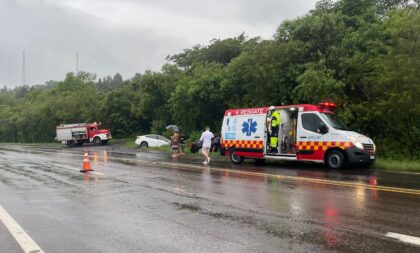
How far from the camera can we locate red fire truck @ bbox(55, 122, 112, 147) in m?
47.1

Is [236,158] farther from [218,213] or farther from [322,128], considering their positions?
[218,213]

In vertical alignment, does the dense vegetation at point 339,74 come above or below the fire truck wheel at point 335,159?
above

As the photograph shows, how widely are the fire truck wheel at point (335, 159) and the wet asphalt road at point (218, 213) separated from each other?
2556 millimetres

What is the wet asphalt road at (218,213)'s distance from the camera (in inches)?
220

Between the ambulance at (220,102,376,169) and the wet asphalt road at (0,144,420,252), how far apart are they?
2.63 metres

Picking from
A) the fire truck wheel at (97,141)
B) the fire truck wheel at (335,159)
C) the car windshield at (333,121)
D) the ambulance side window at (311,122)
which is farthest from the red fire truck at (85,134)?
the fire truck wheel at (335,159)

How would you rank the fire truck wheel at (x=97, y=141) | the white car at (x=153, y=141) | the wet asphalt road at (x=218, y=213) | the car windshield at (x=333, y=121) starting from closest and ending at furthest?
the wet asphalt road at (x=218, y=213)
the car windshield at (x=333, y=121)
the white car at (x=153, y=141)
the fire truck wheel at (x=97, y=141)

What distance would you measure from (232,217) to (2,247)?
344cm

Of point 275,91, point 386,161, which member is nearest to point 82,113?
point 275,91

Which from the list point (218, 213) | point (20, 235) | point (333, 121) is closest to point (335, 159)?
point (333, 121)

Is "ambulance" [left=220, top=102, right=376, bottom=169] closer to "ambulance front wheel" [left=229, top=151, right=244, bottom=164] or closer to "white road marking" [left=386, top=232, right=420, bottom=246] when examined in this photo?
"ambulance front wheel" [left=229, top=151, right=244, bottom=164]

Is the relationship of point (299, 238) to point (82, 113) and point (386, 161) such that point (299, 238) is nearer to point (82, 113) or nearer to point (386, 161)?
point (386, 161)

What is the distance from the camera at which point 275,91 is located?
2394cm

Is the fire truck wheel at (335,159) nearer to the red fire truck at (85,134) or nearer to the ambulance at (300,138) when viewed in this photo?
the ambulance at (300,138)
